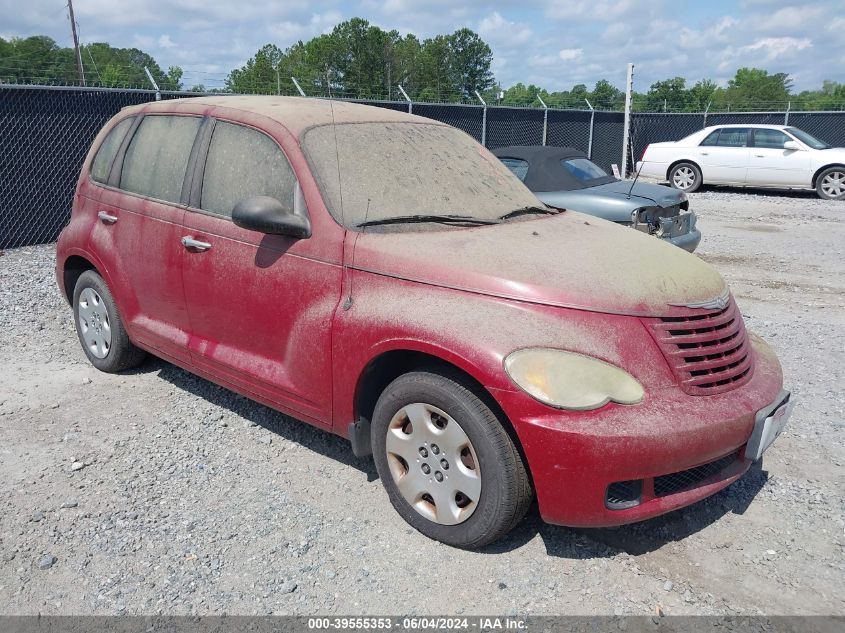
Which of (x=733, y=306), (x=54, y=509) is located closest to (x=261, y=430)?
(x=54, y=509)

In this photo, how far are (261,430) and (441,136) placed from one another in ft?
6.77

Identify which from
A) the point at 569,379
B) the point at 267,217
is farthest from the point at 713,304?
the point at 267,217

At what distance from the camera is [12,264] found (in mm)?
8547

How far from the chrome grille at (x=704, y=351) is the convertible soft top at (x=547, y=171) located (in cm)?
553

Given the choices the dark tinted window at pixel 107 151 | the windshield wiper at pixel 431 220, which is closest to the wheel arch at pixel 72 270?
the dark tinted window at pixel 107 151

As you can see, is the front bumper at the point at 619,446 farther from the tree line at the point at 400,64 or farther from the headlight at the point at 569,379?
the tree line at the point at 400,64

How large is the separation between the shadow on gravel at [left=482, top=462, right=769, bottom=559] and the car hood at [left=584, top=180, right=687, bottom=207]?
5.17 metres

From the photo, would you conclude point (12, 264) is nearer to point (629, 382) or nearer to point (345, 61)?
point (629, 382)

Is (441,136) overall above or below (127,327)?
above

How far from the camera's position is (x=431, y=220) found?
142 inches

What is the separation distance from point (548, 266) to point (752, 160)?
→ 15.6 metres

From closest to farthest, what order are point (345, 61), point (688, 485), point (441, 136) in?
point (688, 485), point (441, 136), point (345, 61)

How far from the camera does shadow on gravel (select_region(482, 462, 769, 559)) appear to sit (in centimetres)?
324

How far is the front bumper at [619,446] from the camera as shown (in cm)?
274
